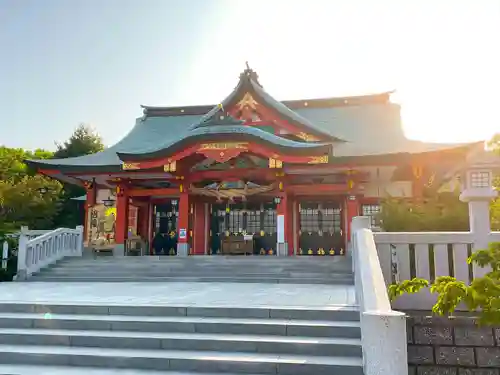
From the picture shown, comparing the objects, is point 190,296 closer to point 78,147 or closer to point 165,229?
point 165,229

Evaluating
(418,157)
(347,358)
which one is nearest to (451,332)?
(347,358)

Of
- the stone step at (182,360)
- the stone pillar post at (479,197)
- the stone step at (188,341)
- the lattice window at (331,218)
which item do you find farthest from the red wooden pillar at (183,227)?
the stone pillar post at (479,197)

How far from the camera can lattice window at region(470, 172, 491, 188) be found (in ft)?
21.3

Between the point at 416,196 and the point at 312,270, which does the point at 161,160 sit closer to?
the point at 312,270

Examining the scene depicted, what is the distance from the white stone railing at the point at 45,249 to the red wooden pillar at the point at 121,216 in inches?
66.5

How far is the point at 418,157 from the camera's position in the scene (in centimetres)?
1389

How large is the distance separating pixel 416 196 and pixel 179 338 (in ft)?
37.2

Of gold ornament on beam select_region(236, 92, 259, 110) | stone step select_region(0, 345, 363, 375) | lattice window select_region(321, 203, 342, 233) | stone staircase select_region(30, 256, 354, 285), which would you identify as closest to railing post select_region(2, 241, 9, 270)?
stone staircase select_region(30, 256, 354, 285)

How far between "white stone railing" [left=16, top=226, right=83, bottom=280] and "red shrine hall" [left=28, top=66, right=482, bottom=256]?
1.80 metres

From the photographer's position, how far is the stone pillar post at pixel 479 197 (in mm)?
6367

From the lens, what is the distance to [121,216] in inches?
640

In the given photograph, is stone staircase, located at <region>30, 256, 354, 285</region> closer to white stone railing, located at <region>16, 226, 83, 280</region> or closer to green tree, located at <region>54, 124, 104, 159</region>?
white stone railing, located at <region>16, 226, 83, 280</region>

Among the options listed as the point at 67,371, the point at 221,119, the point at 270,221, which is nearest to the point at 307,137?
the point at 221,119

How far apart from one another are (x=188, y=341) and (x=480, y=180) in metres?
4.71
